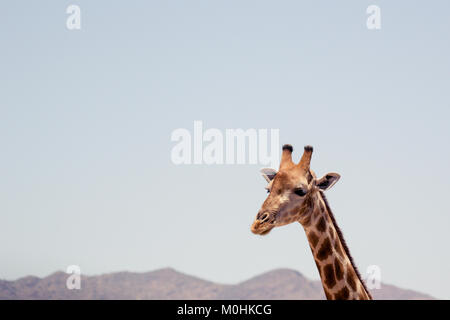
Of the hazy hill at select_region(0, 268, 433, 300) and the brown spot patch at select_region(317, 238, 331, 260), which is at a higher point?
the brown spot patch at select_region(317, 238, 331, 260)

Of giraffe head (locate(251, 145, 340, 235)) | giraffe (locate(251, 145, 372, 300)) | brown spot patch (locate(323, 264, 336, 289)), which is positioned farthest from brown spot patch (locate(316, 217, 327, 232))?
brown spot patch (locate(323, 264, 336, 289))

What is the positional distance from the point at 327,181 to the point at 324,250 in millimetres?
1499

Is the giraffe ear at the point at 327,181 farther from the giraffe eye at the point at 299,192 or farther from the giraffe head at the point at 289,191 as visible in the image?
the giraffe eye at the point at 299,192

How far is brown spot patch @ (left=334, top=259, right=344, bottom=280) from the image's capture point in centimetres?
1411

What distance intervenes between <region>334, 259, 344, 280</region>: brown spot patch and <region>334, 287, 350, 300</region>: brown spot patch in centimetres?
26

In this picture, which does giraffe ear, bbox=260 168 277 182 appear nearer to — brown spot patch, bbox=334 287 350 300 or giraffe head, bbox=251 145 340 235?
giraffe head, bbox=251 145 340 235

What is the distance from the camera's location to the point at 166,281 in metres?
124

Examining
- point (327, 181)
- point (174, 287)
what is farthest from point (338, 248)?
point (174, 287)

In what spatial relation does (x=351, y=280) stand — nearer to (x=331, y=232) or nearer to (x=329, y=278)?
(x=329, y=278)

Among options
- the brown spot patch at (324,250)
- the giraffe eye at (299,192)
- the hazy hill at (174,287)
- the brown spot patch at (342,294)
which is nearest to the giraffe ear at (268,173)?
the giraffe eye at (299,192)

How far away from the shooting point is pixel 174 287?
399 feet

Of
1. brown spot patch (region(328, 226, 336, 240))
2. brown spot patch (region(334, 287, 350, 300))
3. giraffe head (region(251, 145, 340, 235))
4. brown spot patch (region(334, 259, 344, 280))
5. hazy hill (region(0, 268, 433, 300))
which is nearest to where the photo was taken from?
giraffe head (region(251, 145, 340, 235))
